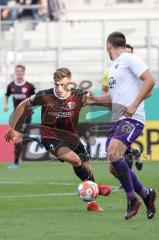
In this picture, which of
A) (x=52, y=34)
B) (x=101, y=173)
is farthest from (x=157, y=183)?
(x=52, y=34)

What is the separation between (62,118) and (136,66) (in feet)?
8.84

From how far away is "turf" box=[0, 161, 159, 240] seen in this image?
1002 centimetres

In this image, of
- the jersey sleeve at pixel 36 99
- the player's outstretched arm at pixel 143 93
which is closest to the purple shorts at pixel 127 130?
the player's outstretched arm at pixel 143 93

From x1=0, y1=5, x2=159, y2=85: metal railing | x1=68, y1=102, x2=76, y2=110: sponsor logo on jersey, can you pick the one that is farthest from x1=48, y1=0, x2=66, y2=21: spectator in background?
x1=68, y1=102, x2=76, y2=110: sponsor logo on jersey

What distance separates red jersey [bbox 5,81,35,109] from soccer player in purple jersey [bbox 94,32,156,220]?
1137cm

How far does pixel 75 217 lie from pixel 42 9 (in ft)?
66.5

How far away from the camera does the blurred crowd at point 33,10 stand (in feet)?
102

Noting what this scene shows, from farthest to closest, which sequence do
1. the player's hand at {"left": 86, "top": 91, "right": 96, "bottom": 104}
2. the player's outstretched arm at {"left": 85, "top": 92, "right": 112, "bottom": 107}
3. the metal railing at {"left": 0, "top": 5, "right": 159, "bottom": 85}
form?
1. the metal railing at {"left": 0, "top": 5, "right": 159, "bottom": 85}
2. the player's hand at {"left": 86, "top": 91, "right": 96, "bottom": 104}
3. the player's outstretched arm at {"left": 85, "top": 92, "right": 112, "bottom": 107}

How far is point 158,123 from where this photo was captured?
24.3m

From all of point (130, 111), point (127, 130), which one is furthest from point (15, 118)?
point (130, 111)

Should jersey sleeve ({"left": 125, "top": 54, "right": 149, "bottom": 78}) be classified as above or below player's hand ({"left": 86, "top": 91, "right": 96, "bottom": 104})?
above

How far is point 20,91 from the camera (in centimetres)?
2325

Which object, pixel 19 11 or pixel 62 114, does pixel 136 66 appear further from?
pixel 19 11

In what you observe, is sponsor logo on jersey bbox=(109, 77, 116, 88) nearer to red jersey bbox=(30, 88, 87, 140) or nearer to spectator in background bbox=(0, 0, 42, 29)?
red jersey bbox=(30, 88, 87, 140)
